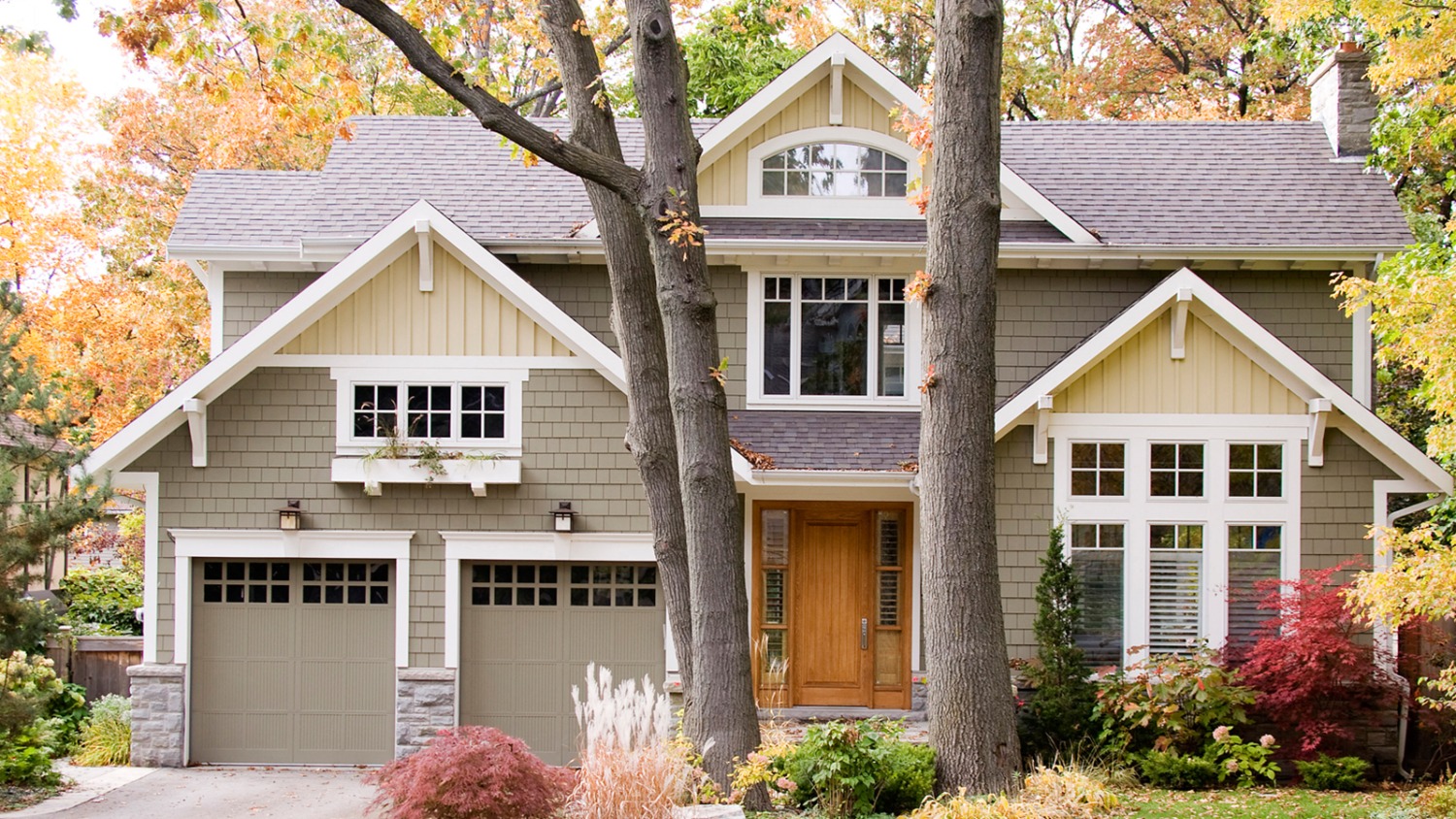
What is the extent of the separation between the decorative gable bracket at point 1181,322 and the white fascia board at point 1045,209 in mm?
1365

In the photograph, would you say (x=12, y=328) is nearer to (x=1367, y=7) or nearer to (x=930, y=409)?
(x=930, y=409)

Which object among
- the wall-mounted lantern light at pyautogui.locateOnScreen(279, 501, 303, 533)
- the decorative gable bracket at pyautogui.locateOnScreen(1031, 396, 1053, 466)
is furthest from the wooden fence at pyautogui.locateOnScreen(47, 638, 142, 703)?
the decorative gable bracket at pyautogui.locateOnScreen(1031, 396, 1053, 466)

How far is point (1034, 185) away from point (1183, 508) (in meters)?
4.00

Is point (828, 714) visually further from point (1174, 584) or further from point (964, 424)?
point (964, 424)

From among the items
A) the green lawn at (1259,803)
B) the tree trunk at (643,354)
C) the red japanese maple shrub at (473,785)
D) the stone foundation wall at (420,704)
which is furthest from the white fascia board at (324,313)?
the green lawn at (1259,803)

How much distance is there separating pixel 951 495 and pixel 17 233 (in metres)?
21.1

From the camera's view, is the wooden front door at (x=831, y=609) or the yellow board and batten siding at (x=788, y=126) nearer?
the wooden front door at (x=831, y=609)

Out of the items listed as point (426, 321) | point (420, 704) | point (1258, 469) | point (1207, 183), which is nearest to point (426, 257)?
point (426, 321)

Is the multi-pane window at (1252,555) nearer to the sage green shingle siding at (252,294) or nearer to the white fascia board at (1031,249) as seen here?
the white fascia board at (1031,249)

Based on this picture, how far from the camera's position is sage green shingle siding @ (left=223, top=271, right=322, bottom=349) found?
12773 millimetres

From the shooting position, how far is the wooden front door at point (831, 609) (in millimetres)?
12508

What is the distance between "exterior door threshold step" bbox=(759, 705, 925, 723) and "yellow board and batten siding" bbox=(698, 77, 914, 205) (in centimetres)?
523

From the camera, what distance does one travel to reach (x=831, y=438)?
12336 millimetres

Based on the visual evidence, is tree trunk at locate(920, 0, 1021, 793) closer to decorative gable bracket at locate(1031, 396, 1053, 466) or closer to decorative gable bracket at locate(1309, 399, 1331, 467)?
decorative gable bracket at locate(1031, 396, 1053, 466)
